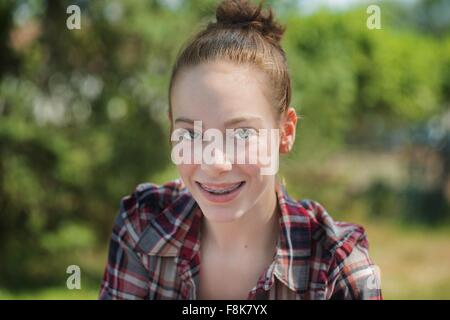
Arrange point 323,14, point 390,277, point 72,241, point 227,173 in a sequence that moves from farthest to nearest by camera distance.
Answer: point 323,14 → point 390,277 → point 72,241 → point 227,173

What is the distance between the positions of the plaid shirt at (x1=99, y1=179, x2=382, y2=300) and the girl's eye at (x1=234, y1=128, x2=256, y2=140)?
274 mm

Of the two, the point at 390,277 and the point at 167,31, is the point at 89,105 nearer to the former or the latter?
the point at 167,31

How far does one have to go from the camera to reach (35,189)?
15.3 ft

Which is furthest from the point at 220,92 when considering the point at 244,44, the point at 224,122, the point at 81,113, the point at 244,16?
the point at 81,113

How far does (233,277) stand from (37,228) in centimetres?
377

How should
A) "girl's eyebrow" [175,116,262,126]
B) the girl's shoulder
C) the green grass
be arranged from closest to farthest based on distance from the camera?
"girl's eyebrow" [175,116,262,126], the girl's shoulder, the green grass

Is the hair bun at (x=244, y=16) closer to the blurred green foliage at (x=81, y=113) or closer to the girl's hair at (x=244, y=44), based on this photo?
the girl's hair at (x=244, y=44)

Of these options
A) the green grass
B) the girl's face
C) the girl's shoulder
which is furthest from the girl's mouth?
the green grass

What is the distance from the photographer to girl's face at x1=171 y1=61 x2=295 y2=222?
1.21m

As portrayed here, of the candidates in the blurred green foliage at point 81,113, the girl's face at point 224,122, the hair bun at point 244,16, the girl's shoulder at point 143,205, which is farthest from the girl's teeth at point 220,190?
the blurred green foliage at point 81,113

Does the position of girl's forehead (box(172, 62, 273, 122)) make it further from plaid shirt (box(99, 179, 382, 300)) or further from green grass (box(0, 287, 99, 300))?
green grass (box(0, 287, 99, 300))

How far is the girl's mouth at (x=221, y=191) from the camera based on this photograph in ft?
4.13

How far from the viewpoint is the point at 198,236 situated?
144cm
